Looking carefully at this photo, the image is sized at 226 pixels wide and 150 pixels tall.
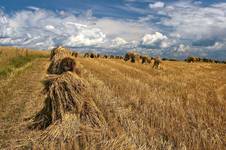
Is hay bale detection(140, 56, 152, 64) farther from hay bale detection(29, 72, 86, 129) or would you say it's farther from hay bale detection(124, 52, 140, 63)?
hay bale detection(29, 72, 86, 129)

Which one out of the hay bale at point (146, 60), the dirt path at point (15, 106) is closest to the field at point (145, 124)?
the dirt path at point (15, 106)

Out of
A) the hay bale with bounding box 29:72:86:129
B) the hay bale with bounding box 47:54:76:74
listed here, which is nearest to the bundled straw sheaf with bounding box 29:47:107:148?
the hay bale with bounding box 29:72:86:129

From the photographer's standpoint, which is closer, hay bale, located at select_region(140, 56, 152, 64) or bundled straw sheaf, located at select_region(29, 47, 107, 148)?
bundled straw sheaf, located at select_region(29, 47, 107, 148)

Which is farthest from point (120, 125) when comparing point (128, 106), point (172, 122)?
point (128, 106)

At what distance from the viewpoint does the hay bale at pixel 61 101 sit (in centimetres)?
989

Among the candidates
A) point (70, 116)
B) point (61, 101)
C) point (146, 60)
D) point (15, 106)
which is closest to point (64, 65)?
point (15, 106)

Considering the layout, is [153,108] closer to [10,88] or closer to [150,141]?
[150,141]

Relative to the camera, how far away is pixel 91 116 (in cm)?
979

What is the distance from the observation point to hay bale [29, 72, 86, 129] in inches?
389

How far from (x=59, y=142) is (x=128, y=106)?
3.94 meters

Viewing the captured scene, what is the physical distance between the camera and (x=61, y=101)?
32.9 feet

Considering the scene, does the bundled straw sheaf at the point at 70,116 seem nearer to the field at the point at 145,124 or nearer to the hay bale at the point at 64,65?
the field at the point at 145,124

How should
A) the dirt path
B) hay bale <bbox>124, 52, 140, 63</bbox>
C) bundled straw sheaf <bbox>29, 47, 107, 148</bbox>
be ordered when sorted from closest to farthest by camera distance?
bundled straw sheaf <bbox>29, 47, 107, 148</bbox>
the dirt path
hay bale <bbox>124, 52, 140, 63</bbox>

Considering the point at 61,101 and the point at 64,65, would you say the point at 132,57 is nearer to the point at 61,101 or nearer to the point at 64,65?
the point at 64,65
